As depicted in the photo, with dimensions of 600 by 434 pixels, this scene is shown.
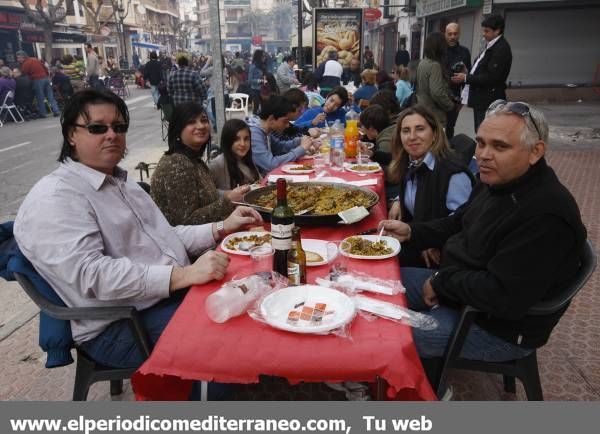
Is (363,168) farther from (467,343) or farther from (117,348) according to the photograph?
(117,348)

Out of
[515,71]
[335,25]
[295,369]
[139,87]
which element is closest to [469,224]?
[295,369]

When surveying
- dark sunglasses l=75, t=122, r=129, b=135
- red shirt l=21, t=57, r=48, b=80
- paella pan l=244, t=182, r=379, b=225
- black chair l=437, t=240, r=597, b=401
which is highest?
red shirt l=21, t=57, r=48, b=80

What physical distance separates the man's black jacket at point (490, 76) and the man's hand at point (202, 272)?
5711 mm

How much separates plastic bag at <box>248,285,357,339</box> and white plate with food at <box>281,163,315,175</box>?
264 centimetres

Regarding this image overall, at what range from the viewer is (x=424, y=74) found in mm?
6680

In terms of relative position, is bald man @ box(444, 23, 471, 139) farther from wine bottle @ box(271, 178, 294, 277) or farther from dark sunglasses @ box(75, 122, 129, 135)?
dark sunglasses @ box(75, 122, 129, 135)

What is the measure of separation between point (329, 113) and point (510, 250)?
618 cm

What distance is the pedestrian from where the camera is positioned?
15.3 metres

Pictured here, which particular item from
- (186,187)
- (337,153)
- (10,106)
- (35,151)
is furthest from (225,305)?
(10,106)

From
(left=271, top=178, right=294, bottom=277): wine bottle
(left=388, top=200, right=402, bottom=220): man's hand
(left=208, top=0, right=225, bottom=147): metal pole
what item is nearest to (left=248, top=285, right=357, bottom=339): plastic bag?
(left=271, top=178, right=294, bottom=277): wine bottle

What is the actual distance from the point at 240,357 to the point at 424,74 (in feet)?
20.1

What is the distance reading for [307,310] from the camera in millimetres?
1729

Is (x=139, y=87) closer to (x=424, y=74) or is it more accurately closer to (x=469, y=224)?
(x=424, y=74)

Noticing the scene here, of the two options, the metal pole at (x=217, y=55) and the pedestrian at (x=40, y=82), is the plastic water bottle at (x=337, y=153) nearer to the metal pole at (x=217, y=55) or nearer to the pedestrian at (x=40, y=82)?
the metal pole at (x=217, y=55)
